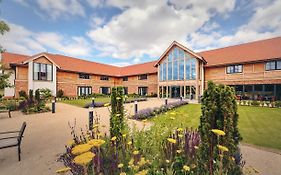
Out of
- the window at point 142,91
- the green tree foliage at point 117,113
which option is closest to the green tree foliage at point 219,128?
the green tree foliage at point 117,113

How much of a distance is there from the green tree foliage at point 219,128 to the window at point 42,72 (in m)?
30.2

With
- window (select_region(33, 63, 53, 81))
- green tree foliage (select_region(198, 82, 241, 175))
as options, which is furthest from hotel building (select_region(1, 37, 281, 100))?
green tree foliage (select_region(198, 82, 241, 175))

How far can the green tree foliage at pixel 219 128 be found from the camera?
286 centimetres

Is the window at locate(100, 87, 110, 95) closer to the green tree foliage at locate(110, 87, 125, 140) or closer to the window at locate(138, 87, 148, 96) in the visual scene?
the window at locate(138, 87, 148, 96)

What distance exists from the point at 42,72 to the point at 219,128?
30.7m

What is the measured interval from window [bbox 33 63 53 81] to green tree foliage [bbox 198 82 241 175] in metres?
30.2

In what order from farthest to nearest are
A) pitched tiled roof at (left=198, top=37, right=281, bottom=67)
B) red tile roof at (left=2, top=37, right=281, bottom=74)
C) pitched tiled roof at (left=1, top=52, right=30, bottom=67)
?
pitched tiled roof at (left=1, top=52, right=30, bottom=67)
red tile roof at (left=2, top=37, right=281, bottom=74)
pitched tiled roof at (left=198, top=37, right=281, bottom=67)

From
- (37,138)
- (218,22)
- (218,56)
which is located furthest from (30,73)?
(218,56)

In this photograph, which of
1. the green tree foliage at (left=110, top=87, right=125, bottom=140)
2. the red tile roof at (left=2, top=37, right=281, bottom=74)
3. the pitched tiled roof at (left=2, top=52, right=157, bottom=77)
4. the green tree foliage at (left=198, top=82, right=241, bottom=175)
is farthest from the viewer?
the pitched tiled roof at (left=2, top=52, right=157, bottom=77)

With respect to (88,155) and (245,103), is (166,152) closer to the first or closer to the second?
(88,155)

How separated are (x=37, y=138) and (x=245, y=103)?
2020 cm

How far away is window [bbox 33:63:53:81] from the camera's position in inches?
1047

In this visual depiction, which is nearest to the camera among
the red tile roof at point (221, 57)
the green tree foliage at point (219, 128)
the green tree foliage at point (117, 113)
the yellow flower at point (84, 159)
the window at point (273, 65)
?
the yellow flower at point (84, 159)

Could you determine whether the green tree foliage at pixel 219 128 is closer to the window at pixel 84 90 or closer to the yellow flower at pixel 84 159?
the yellow flower at pixel 84 159
